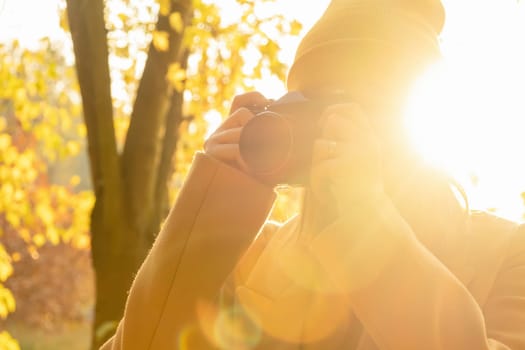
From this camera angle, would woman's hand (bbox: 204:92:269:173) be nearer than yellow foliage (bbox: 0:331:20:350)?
Yes

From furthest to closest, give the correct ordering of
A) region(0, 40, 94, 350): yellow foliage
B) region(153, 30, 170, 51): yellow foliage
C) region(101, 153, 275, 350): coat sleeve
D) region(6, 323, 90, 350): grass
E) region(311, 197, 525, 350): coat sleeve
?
region(6, 323, 90, 350): grass < region(0, 40, 94, 350): yellow foliage < region(153, 30, 170, 51): yellow foliage < region(101, 153, 275, 350): coat sleeve < region(311, 197, 525, 350): coat sleeve

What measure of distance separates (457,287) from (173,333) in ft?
2.04

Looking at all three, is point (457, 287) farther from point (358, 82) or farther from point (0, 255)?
point (0, 255)

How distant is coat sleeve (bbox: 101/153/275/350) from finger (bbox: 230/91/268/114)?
6.1 inches

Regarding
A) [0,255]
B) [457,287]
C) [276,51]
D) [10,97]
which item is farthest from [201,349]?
[10,97]

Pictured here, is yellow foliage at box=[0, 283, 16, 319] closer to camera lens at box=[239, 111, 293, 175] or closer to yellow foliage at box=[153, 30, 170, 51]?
yellow foliage at box=[153, 30, 170, 51]

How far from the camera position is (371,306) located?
45.2 inches

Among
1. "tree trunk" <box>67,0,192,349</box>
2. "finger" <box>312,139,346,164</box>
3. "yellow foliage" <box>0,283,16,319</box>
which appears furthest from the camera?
"yellow foliage" <box>0,283,16,319</box>

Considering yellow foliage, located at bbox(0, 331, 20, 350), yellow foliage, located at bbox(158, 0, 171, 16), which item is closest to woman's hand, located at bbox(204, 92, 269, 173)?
yellow foliage, located at bbox(158, 0, 171, 16)

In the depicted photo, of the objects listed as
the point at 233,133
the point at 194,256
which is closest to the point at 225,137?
the point at 233,133

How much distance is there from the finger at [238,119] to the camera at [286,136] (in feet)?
0.22

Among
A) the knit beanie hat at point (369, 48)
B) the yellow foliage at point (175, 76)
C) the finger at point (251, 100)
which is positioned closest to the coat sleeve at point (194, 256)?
the finger at point (251, 100)

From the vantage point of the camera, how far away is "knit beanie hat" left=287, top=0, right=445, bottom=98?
1.45 m

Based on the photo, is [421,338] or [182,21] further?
[182,21]
